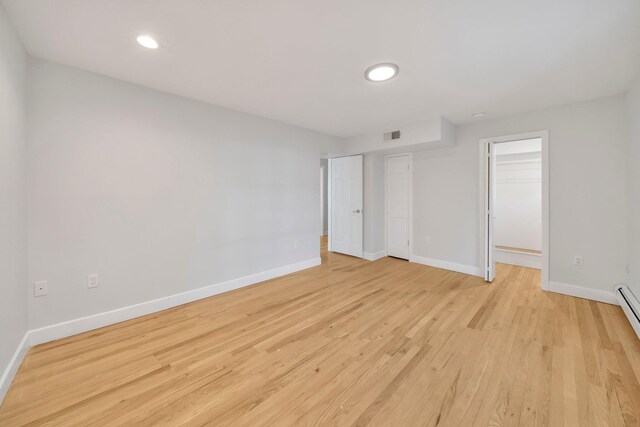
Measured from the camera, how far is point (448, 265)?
13.7 ft

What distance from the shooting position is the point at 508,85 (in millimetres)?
2525

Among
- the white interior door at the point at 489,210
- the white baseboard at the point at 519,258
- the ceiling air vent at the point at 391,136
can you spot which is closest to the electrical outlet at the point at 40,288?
the ceiling air vent at the point at 391,136

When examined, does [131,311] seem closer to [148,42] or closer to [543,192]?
[148,42]

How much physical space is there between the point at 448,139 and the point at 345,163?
2014mm

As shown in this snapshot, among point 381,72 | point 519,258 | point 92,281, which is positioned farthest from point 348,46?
point 519,258

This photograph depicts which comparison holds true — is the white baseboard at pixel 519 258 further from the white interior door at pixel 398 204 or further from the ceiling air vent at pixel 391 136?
the ceiling air vent at pixel 391 136

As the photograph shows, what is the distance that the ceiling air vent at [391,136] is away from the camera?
397 cm

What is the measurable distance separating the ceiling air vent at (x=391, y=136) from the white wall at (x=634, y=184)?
2403 millimetres

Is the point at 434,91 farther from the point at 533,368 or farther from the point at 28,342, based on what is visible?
the point at 28,342

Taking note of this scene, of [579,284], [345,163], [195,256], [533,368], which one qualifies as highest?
[345,163]

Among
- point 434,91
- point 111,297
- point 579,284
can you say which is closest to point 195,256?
point 111,297

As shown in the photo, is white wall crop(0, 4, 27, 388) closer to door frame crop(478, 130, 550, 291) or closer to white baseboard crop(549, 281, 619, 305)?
door frame crop(478, 130, 550, 291)

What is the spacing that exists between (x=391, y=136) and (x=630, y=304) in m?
3.28

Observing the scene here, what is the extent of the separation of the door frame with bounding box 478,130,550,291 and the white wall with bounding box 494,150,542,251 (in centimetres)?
124
